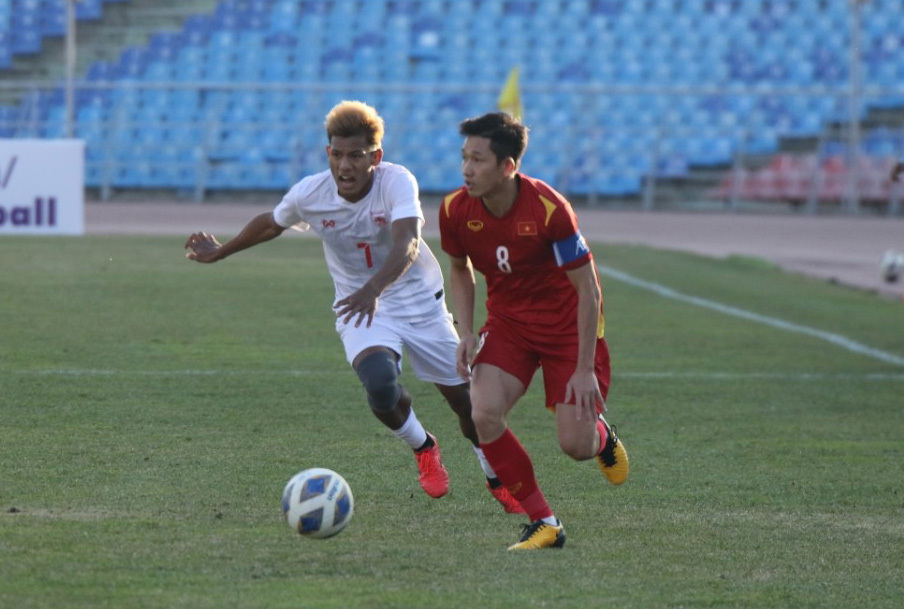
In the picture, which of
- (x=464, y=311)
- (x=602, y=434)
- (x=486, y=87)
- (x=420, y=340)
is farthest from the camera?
(x=486, y=87)

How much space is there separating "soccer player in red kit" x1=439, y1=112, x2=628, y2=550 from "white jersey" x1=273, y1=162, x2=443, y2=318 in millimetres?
535

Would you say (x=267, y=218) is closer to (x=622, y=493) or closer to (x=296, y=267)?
(x=622, y=493)

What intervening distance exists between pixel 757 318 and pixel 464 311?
8.22m

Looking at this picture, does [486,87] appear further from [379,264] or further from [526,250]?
[526,250]

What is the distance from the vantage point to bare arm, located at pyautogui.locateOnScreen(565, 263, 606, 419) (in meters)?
5.20

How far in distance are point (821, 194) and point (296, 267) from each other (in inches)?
502

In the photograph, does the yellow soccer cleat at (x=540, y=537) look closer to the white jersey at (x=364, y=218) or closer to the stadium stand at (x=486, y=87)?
the white jersey at (x=364, y=218)

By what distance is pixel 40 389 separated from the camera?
8180 millimetres

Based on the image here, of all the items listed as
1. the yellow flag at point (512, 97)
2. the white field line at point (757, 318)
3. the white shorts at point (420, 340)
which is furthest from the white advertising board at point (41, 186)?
the white shorts at point (420, 340)

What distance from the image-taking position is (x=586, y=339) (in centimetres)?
520

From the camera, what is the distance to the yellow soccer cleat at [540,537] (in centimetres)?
507

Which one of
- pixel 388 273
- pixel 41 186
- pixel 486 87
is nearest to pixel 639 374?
pixel 388 273

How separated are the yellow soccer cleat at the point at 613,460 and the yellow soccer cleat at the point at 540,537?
778 mm

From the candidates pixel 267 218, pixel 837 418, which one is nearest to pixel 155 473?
pixel 267 218
